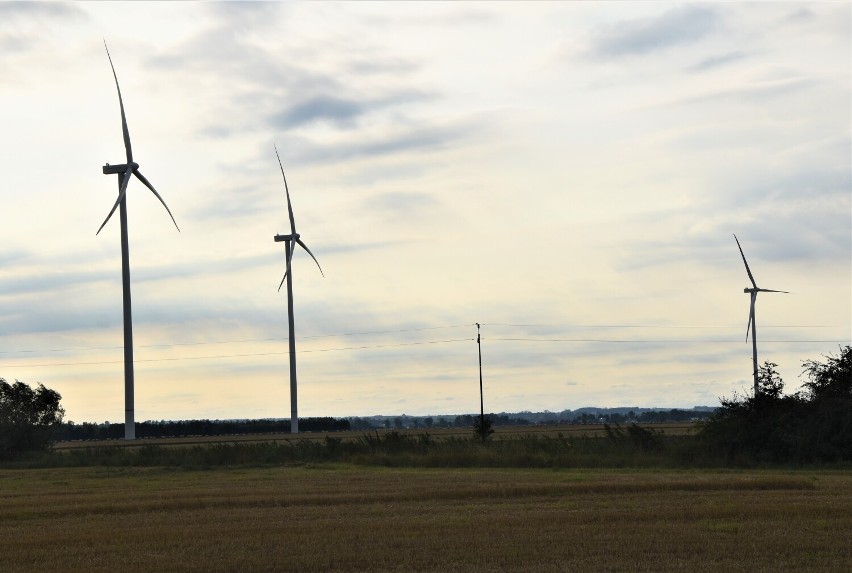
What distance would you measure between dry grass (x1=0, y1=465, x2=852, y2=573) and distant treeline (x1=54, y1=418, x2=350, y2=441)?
4517 inches

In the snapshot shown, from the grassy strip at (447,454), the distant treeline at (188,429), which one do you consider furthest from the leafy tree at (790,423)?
the distant treeline at (188,429)

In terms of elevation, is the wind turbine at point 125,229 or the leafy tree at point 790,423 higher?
the wind turbine at point 125,229

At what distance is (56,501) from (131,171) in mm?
60733

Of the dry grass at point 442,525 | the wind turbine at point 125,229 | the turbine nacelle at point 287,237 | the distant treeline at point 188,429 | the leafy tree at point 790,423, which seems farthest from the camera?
the distant treeline at point 188,429

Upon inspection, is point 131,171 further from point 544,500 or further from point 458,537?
point 458,537

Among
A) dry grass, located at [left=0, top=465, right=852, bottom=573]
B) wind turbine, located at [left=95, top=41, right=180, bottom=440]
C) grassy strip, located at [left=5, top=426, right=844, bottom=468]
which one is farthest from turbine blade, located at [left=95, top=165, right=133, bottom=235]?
dry grass, located at [left=0, top=465, right=852, bottom=573]

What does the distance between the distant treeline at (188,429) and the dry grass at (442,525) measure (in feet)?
376

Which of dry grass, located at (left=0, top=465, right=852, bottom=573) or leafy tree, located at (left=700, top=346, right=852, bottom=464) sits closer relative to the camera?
dry grass, located at (left=0, top=465, right=852, bottom=573)

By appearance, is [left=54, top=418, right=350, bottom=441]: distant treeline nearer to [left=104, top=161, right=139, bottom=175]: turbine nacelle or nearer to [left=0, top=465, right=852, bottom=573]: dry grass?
[left=104, top=161, right=139, bottom=175]: turbine nacelle

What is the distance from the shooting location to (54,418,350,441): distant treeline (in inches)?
6227

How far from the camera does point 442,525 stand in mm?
28156

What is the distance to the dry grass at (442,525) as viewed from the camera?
2267 cm

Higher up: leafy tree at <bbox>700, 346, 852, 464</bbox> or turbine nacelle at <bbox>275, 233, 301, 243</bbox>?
turbine nacelle at <bbox>275, 233, 301, 243</bbox>

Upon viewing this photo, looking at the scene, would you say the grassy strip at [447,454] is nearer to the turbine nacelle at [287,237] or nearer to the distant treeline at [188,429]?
the turbine nacelle at [287,237]
